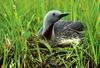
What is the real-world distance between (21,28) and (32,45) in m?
0.21

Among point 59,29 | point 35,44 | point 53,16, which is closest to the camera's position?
point 35,44

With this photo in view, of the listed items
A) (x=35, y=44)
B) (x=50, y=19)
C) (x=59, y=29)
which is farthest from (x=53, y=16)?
(x=35, y=44)

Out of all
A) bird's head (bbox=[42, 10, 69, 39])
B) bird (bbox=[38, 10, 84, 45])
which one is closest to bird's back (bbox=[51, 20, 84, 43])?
bird (bbox=[38, 10, 84, 45])

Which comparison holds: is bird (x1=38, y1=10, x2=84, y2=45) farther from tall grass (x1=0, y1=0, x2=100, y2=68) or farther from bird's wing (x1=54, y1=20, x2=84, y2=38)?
tall grass (x1=0, y1=0, x2=100, y2=68)

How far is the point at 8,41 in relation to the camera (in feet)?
13.0

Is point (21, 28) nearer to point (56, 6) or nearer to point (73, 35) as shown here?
point (73, 35)

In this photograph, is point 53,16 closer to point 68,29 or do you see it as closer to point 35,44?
point 68,29

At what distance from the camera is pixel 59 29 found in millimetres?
4645

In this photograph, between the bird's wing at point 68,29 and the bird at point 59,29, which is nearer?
the bird at point 59,29

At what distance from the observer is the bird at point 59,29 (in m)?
4.32

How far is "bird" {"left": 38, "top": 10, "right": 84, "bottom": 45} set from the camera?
432 cm

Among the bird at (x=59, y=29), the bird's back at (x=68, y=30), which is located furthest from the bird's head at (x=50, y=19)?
the bird's back at (x=68, y=30)

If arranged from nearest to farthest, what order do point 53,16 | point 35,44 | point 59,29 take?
point 35,44, point 53,16, point 59,29

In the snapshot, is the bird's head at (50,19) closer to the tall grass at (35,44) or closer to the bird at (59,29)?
the bird at (59,29)
